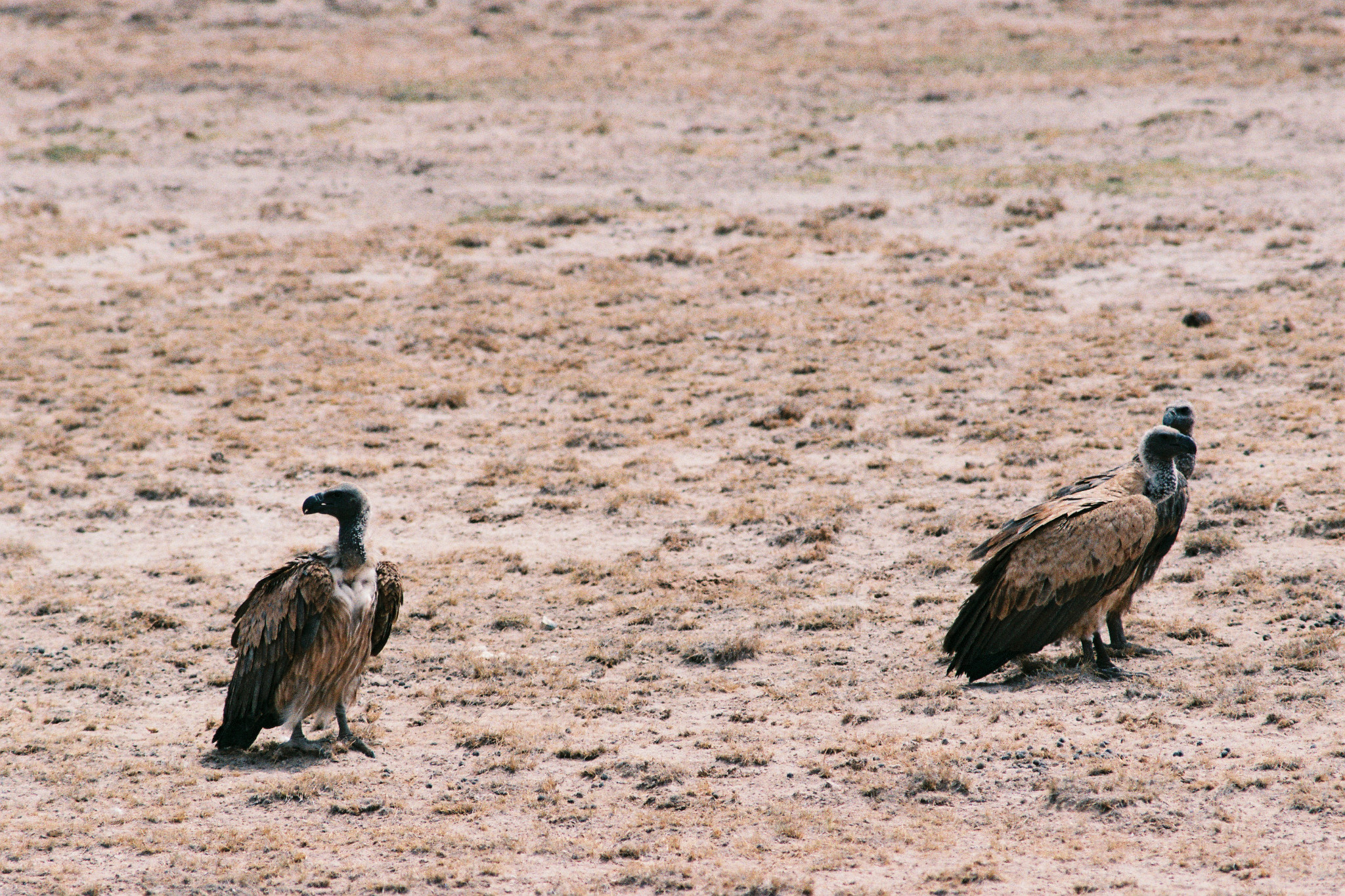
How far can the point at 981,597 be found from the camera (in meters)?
8.93

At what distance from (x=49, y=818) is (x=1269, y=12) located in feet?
112

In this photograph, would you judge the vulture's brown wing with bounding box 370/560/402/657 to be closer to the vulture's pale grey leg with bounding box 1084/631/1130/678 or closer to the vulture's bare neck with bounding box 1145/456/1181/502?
the vulture's pale grey leg with bounding box 1084/631/1130/678

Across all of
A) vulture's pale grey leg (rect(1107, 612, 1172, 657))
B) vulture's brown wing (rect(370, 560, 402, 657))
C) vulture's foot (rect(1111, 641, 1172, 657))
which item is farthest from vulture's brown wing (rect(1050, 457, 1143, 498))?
vulture's brown wing (rect(370, 560, 402, 657))

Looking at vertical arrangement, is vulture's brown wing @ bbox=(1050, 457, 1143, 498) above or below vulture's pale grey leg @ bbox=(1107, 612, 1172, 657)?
above

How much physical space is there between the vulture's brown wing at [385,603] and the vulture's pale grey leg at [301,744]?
0.62m

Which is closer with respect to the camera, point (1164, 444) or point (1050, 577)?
point (1050, 577)

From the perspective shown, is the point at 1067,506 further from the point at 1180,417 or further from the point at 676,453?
the point at 676,453

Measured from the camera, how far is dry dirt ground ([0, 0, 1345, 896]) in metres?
7.84

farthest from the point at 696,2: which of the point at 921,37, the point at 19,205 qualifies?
the point at 19,205

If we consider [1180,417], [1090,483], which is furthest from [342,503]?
[1180,417]

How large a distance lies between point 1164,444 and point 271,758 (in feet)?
19.1

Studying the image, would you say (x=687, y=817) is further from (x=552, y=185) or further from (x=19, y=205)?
(x=19, y=205)

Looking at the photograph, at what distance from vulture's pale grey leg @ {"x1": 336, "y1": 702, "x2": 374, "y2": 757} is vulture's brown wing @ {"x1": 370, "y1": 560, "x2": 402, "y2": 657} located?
384mm

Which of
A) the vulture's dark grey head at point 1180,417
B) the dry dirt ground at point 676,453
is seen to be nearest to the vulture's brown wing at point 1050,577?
the dry dirt ground at point 676,453
